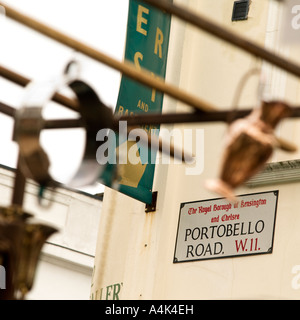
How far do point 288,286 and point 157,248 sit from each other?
157 centimetres

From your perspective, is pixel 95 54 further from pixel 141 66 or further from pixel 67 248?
pixel 67 248

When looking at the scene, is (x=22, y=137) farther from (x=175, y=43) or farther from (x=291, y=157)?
(x=175, y=43)

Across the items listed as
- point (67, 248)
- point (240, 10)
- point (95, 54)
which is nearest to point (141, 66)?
point (240, 10)

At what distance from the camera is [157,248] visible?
1016 centimetres

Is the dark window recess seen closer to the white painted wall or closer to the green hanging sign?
the green hanging sign

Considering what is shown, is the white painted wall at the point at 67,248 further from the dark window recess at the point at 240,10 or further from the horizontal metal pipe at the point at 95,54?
the horizontal metal pipe at the point at 95,54

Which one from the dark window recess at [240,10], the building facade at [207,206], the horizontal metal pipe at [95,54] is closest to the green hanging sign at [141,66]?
the building facade at [207,206]

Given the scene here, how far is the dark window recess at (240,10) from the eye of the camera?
10.4m

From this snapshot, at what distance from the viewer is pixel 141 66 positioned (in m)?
9.61

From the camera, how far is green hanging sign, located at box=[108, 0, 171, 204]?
949 centimetres

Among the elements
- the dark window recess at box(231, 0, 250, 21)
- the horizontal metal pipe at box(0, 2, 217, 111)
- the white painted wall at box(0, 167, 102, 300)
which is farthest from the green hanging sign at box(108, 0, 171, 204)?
the white painted wall at box(0, 167, 102, 300)

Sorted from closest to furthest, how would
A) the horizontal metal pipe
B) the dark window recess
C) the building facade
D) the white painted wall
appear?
1. the horizontal metal pipe
2. the building facade
3. the dark window recess
4. the white painted wall

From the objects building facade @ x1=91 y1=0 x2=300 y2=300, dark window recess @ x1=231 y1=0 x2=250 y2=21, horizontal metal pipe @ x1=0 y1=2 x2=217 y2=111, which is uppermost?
dark window recess @ x1=231 y1=0 x2=250 y2=21

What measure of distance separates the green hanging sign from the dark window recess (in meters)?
0.85
